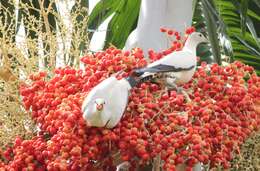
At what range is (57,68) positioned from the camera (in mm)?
1458

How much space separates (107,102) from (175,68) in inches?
7.6

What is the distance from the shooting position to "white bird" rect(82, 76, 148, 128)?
1.24m

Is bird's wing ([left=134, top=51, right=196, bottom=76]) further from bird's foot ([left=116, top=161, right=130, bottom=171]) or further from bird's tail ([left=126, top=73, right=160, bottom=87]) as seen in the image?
bird's foot ([left=116, top=161, right=130, bottom=171])

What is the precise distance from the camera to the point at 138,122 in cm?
127

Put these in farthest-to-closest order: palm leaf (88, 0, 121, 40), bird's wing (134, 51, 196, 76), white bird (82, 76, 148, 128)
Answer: palm leaf (88, 0, 121, 40), bird's wing (134, 51, 196, 76), white bird (82, 76, 148, 128)

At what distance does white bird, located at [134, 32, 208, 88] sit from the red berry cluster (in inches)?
1.2

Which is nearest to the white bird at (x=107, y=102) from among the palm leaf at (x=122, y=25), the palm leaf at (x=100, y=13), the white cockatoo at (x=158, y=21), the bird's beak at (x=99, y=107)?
the bird's beak at (x=99, y=107)

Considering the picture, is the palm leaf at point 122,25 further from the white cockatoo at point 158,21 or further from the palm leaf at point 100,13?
the white cockatoo at point 158,21

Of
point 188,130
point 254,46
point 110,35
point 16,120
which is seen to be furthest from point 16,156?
point 254,46

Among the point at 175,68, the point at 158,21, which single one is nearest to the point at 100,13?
the point at 158,21

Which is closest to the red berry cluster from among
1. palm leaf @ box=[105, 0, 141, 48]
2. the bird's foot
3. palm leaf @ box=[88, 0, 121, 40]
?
the bird's foot

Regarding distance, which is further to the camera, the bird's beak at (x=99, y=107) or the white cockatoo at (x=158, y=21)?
the white cockatoo at (x=158, y=21)

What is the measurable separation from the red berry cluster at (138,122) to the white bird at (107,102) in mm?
23

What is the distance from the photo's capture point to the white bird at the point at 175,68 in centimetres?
134
